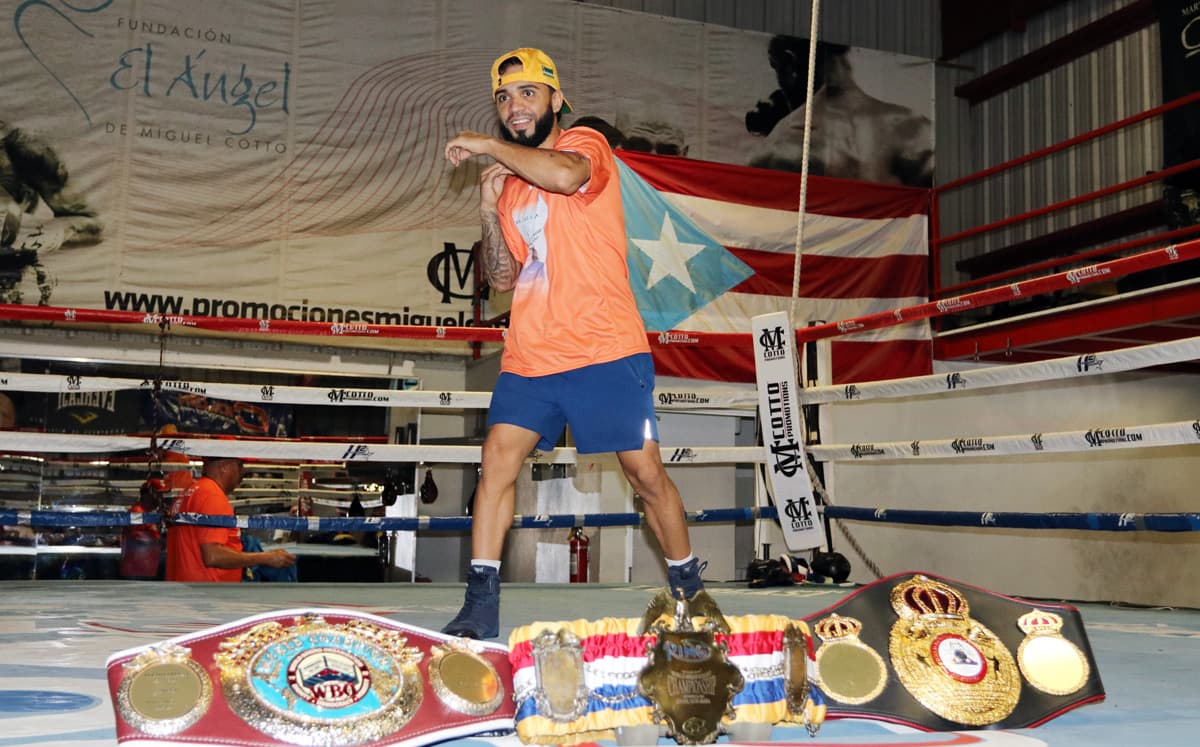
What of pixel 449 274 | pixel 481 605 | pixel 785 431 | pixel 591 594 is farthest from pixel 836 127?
pixel 481 605

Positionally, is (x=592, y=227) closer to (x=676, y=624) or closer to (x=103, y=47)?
(x=676, y=624)

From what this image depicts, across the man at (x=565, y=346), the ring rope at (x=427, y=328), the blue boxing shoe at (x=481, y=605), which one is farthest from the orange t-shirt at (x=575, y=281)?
→ the ring rope at (x=427, y=328)

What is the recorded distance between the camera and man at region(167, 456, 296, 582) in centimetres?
412

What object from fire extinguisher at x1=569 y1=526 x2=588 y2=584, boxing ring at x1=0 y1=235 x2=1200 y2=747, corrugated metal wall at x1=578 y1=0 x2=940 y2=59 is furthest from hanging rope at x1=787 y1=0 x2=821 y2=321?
corrugated metal wall at x1=578 y1=0 x2=940 y2=59

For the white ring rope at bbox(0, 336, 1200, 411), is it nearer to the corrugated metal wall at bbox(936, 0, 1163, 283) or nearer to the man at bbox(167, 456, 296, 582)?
the man at bbox(167, 456, 296, 582)

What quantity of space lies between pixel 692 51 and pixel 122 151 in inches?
187

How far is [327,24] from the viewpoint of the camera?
26.6 feet

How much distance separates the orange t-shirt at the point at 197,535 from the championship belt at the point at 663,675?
3150 mm

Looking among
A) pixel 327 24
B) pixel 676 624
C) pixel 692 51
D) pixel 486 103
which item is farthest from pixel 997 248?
pixel 676 624

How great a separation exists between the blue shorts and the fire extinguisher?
12.4ft

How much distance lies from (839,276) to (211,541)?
5.47 metres

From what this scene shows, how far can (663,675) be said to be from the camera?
1.17m

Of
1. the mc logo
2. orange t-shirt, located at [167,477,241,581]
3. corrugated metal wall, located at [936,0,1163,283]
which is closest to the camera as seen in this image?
orange t-shirt, located at [167,477,241,581]

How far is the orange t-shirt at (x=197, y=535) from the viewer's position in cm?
411
